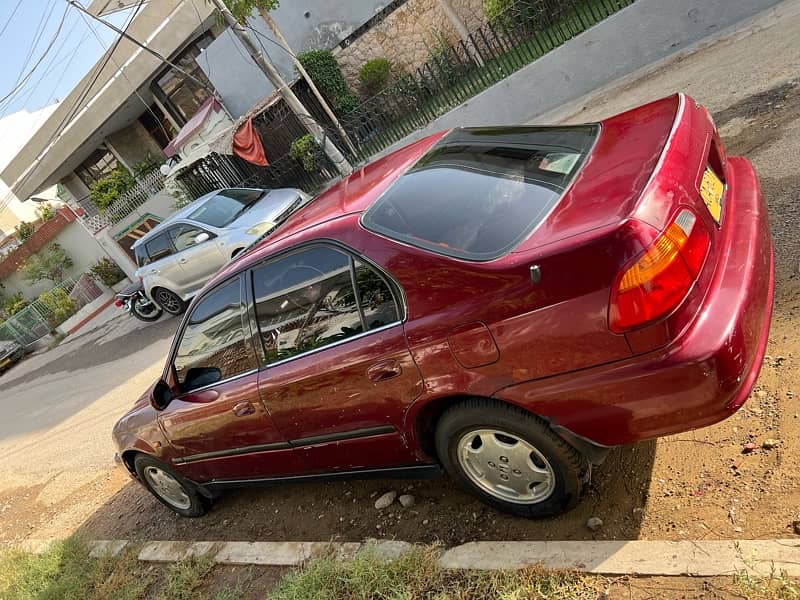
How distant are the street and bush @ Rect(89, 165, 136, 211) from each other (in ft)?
41.9

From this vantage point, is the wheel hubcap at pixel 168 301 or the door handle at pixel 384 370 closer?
the door handle at pixel 384 370

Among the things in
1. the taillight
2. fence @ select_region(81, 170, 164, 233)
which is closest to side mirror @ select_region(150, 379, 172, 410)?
the taillight

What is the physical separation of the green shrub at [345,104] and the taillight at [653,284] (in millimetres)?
14317

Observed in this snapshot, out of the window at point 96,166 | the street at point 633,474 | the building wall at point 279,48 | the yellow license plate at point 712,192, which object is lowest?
the street at point 633,474

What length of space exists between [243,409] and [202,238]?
21.9 feet

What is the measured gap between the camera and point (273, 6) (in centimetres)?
1238

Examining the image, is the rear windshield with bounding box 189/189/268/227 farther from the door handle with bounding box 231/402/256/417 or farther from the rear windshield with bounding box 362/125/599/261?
the rear windshield with bounding box 362/125/599/261

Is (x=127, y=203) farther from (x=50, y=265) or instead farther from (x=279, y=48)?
(x=279, y=48)

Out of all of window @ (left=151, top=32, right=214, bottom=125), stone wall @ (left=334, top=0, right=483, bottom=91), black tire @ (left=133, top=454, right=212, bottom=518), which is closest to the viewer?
black tire @ (left=133, top=454, right=212, bottom=518)

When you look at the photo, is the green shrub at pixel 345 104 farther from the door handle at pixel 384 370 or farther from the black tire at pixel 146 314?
the door handle at pixel 384 370

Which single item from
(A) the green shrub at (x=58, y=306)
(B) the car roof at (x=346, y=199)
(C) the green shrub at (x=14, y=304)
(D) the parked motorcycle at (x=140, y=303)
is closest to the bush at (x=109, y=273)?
(A) the green shrub at (x=58, y=306)

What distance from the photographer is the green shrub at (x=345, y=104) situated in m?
15.2

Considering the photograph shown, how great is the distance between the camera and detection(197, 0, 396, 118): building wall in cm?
1495

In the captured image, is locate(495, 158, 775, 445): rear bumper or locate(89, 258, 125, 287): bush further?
locate(89, 258, 125, 287): bush
